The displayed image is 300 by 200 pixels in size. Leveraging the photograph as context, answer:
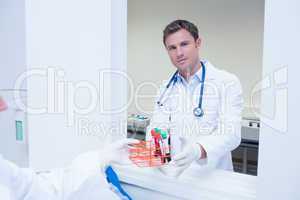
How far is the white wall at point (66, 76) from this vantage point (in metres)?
1.17

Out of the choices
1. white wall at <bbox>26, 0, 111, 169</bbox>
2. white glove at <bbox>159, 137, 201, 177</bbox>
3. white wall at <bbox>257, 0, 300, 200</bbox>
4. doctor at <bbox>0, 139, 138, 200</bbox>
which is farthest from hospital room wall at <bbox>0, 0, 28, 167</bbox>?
white wall at <bbox>257, 0, 300, 200</bbox>

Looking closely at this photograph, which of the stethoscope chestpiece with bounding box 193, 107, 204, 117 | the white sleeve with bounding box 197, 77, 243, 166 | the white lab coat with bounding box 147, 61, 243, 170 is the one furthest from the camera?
the stethoscope chestpiece with bounding box 193, 107, 204, 117

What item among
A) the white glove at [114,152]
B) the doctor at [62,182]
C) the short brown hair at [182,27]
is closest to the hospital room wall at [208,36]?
the short brown hair at [182,27]

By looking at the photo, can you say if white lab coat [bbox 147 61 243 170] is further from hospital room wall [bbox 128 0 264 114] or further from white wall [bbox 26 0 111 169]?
hospital room wall [bbox 128 0 264 114]

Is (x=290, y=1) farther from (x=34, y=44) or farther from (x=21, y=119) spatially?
(x=21, y=119)

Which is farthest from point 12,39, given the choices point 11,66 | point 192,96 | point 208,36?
point 208,36

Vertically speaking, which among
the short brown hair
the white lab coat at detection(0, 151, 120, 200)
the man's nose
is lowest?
the white lab coat at detection(0, 151, 120, 200)

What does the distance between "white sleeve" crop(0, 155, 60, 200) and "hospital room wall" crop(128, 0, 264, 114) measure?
6.32ft

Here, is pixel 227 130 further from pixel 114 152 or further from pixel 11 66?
pixel 11 66

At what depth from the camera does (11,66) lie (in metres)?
1.90

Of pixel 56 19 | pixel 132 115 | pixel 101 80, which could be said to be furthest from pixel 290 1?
pixel 132 115

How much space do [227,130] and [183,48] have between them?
516 millimetres

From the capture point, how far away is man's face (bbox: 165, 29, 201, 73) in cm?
151

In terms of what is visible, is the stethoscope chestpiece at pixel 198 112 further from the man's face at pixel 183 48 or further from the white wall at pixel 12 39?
the white wall at pixel 12 39
